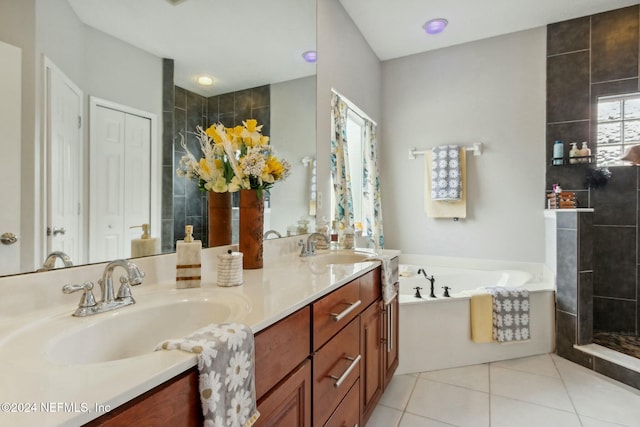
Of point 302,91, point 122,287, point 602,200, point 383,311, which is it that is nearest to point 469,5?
point 302,91

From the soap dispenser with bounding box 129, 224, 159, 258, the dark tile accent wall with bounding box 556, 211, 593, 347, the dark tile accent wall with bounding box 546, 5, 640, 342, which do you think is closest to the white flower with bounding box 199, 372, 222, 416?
the soap dispenser with bounding box 129, 224, 159, 258

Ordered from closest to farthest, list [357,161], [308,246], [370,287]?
[370,287] < [308,246] < [357,161]

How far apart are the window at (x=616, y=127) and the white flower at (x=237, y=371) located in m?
3.43

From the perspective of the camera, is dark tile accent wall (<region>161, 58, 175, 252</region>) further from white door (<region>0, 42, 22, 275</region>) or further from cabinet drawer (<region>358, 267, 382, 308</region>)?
cabinet drawer (<region>358, 267, 382, 308</region>)

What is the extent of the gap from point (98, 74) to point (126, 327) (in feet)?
2.41

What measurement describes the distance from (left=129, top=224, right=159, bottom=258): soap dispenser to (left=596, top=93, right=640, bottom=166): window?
3.50m

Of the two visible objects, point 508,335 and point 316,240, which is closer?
point 316,240

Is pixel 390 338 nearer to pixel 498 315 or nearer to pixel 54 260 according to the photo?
pixel 498 315

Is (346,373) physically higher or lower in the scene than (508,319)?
higher

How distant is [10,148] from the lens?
29.0 inches

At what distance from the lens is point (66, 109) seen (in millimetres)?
845

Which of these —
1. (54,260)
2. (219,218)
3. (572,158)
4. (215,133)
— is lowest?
(54,260)

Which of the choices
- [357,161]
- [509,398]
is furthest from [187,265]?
[357,161]

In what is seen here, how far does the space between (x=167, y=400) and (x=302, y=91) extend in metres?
1.80
